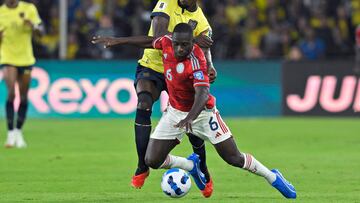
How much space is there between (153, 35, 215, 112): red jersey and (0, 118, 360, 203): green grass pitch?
1.01 meters

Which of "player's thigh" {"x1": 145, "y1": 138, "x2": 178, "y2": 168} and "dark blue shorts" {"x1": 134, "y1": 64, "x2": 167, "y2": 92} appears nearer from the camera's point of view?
"player's thigh" {"x1": 145, "y1": 138, "x2": 178, "y2": 168}

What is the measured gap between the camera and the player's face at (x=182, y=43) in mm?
9500

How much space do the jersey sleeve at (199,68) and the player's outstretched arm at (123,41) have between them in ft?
2.64

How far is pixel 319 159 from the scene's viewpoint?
47.8 ft

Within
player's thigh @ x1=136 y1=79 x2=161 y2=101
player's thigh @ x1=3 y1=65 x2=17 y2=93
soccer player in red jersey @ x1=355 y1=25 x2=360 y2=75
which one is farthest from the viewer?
soccer player in red jersey @ x1=355 y1=25 x2=360 y2=75

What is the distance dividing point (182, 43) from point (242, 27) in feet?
54.0

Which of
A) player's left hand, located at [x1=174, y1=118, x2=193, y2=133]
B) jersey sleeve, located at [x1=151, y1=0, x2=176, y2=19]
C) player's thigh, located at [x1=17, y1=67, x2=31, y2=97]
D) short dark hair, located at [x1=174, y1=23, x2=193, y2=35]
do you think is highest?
short dark hair, located at [x1=174, y1=23, x2=193, y2=35]

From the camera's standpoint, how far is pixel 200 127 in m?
9.78

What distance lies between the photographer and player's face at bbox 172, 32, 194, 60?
31.2ft

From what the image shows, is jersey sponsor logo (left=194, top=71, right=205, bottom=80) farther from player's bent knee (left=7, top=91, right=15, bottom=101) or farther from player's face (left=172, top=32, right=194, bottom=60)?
player's bent knee (left=7, top=91, right=15, bottom=101)

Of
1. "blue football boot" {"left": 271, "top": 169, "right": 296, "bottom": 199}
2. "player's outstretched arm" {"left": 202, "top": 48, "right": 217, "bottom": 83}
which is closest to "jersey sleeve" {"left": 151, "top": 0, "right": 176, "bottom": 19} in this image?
"player's outstretched arm" {"left": 202, "top": 48, "right": 217, "bottom": 83}

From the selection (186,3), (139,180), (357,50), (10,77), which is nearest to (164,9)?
(186,3)

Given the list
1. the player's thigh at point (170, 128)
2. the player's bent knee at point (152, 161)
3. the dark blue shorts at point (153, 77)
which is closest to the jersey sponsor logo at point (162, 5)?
the dark blue shorts at point (153, 77)

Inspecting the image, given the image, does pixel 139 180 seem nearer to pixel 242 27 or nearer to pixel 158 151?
pixel 158 151
